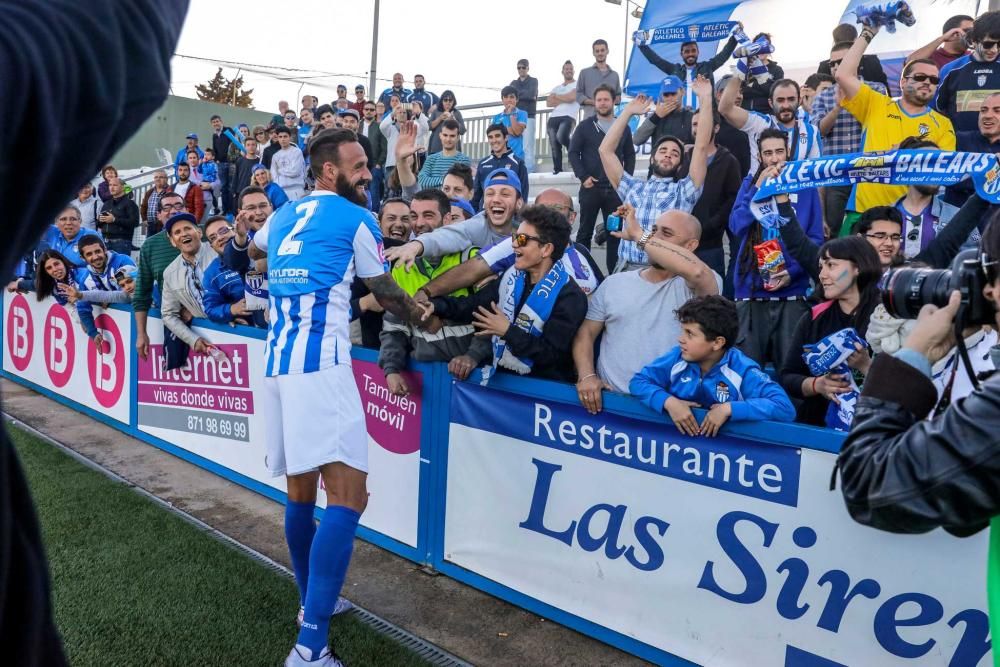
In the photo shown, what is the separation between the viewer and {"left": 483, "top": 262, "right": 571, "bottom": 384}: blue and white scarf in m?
4.06

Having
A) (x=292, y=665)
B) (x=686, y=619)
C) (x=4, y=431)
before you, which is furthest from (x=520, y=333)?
(x=4, y=431)

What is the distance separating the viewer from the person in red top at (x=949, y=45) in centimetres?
668

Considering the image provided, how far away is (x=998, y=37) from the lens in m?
5.68

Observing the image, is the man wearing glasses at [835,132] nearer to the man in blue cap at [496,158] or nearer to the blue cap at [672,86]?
the blue cap at [672,86]

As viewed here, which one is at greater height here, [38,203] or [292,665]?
[38,203]

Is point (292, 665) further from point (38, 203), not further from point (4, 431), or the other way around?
point (38, 203)

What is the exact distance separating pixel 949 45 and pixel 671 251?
14.9ft

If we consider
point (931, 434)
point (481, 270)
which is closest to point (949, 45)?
point (481, 270)

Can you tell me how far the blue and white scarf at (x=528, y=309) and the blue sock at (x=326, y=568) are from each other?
1.10m

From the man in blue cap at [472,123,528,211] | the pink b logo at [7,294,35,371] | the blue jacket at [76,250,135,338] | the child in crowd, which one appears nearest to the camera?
the blue jacket at [76,250,135,338]

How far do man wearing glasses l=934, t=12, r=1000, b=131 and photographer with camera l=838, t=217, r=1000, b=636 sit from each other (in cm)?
507

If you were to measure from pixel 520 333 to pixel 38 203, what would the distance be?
3292mm

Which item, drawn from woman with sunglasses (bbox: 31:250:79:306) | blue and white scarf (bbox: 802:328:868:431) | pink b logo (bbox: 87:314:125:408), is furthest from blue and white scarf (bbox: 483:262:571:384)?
woman with sunglasses (bbox: 31:250:79:306)

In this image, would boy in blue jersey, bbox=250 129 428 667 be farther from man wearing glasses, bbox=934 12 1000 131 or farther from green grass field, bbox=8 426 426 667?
man wearing glasses, bbox=934 12 1000 131
